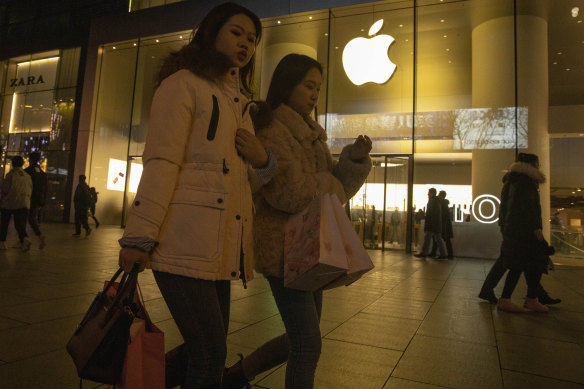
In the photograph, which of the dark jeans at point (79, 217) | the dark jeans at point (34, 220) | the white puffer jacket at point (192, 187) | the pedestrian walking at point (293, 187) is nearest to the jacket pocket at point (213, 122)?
the white puffer jacket at point (192, 187)

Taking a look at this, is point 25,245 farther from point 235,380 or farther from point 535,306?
point 535,306

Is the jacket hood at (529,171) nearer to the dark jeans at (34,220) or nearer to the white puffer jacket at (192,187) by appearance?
the white puffer jacket at (192,187)

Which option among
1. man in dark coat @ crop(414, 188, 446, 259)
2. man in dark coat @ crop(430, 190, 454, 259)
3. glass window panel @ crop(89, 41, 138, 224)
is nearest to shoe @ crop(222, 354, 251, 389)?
man in dark coat @ crop(414, 188, 446, 259)

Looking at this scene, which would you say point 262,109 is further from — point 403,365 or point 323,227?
point 403,365

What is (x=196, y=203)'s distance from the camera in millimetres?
1234

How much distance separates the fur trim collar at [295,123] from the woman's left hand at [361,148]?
174 millimetres

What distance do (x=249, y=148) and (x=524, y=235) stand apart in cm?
387

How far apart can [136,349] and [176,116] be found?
0.69 m

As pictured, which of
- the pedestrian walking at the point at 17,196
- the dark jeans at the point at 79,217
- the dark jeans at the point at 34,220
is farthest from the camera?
the dark jeans at the point at 79,217

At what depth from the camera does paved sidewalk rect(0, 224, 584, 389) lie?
7.58ft

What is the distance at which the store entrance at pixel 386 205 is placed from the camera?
38.8ft

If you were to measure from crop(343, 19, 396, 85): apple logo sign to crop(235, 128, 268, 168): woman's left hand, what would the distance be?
1109cm

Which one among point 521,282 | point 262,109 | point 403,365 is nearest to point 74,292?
point 403,365

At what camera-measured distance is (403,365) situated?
2.54 metres
